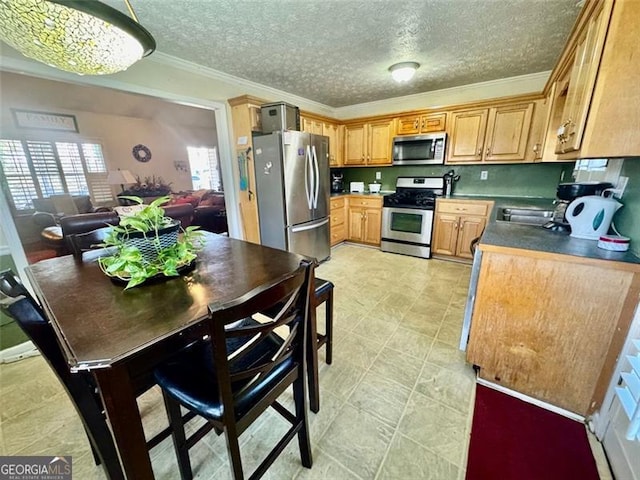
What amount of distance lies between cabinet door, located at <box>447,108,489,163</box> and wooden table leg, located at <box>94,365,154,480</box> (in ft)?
13.6

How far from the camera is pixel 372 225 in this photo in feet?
13.9

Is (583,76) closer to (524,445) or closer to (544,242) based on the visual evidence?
(544,242)

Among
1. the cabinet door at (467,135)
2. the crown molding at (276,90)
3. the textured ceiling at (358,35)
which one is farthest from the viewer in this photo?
the cabinet door at (467,135)

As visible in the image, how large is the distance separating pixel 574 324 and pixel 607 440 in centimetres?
54

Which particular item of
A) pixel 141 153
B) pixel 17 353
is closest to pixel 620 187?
pixel 17 353

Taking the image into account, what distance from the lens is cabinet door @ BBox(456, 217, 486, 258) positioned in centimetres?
335

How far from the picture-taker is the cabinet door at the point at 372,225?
415cm

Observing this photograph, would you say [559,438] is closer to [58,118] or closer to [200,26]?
[200,26]

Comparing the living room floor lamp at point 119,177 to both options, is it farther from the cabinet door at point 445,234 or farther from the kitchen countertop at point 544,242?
the kitchen countertop at point 544,242

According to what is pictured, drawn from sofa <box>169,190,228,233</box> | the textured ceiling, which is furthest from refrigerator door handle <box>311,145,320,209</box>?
sofa <box>169,190,228,233</box>

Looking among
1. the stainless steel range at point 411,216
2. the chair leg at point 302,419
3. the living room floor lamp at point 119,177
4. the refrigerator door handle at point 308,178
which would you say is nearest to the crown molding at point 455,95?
the stainless steel range at point 411,216

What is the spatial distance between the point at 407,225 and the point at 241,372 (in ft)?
11.5

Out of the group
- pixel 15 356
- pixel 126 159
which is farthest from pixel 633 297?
pixel 126 159

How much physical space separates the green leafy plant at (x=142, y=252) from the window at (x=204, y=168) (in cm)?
669
